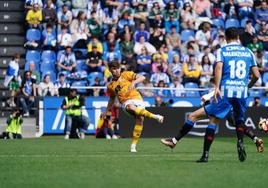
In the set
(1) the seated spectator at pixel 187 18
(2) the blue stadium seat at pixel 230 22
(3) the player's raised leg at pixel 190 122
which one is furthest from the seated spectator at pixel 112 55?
(3) the player's raised leg at pixel 190 122

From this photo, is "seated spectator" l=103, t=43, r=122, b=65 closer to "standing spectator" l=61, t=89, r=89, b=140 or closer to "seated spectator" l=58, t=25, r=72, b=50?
"seated spectator" l=58, t=25, r=72, b=50

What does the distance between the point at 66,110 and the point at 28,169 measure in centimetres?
1530

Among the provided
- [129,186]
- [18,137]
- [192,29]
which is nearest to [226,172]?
[129,186]

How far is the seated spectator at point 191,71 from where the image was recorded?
31000mm

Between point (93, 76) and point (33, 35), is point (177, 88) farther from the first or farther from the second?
point (33, 35)

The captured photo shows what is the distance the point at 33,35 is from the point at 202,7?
21.8 ft

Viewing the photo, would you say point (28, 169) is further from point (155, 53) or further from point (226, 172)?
point (155, 53)

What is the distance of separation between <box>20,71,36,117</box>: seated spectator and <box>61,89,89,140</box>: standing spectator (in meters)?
1.18

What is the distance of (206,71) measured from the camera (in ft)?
103

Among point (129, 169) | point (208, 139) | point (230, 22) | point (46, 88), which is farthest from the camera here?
point (230, 22)

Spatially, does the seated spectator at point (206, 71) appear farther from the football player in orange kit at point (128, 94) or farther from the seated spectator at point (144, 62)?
the football player in orange kit at point (128, 94)

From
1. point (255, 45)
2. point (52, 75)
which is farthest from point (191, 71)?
point (52, 75)

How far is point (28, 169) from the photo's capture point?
13.1 meters

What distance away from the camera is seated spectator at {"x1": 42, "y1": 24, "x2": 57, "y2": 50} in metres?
31.0
